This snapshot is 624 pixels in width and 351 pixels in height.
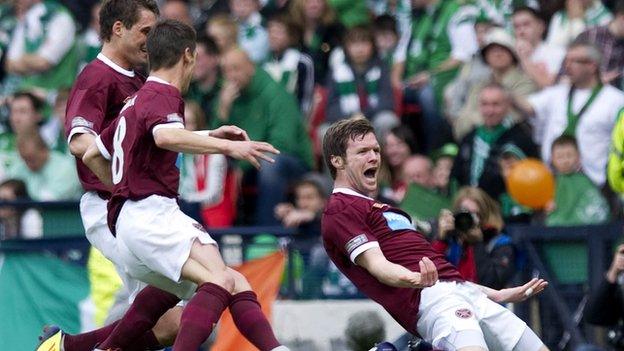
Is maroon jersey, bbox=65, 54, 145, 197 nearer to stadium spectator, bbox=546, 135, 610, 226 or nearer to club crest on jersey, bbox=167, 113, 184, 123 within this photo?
club crest on jersey, bbox=167, 113, 184, 123

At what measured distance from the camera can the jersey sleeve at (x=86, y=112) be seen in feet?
28.0

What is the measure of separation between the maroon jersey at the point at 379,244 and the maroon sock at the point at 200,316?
602mm

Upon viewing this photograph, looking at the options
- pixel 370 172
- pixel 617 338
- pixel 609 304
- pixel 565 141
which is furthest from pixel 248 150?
pixel 565 141

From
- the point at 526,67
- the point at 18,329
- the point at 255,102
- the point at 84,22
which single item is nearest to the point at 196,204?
the point at 255,102

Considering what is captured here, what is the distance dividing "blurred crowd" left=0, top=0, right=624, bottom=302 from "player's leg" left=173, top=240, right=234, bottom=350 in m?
2.71

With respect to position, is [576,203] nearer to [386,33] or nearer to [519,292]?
[386,33]

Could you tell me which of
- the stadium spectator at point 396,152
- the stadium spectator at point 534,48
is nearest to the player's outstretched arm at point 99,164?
the stadium spectator at point 396,152

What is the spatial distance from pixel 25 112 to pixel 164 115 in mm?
6291

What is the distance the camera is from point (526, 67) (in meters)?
13.1

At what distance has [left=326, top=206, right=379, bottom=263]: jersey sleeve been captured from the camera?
781 cm

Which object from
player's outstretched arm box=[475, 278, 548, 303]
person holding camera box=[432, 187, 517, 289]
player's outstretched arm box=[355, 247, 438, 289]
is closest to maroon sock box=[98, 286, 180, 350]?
player's outstretched arm box=[355, 247, 438, 289]

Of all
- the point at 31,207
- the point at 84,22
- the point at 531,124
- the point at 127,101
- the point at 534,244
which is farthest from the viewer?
Answer: the point at 84,22

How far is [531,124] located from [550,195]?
1.08 meters

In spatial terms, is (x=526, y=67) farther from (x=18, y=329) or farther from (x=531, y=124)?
(x=18, y=329)
